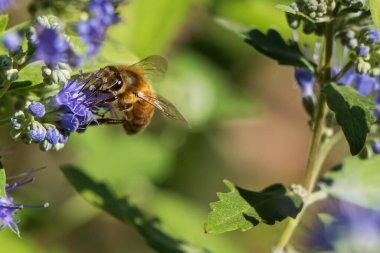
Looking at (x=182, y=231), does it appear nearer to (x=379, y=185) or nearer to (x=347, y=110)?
(x=379, y=185)

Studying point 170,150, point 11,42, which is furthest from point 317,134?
point 170,150

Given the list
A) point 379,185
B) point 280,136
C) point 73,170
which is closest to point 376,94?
→ point 379,185

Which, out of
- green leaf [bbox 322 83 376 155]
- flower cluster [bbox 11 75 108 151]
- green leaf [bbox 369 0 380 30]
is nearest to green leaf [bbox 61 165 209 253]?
flower cluster [bbox 11 75 108 151]

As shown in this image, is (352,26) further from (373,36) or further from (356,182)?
(356,182)

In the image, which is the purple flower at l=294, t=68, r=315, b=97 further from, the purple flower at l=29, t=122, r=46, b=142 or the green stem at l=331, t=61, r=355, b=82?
the purple flower at l=29, t=122, r=46, b=142

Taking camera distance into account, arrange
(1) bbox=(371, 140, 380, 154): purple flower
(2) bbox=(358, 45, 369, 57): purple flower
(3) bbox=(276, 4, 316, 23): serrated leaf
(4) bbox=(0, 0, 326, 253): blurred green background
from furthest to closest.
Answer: (4) bbox=(0, 0, 326, 253): blurred green background, (1) bbox=(371, 140, 380, 154): purple flower, (2) bbox=(358, 45, 369, 57): purple flower, (3) bbox=(276, 4, 316, 23): serrated leaf

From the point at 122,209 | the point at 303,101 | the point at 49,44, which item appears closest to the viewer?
the point at 49,44
